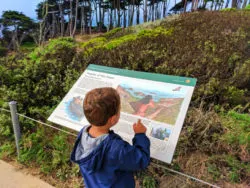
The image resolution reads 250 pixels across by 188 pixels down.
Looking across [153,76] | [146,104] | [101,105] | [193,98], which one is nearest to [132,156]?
[101,105]

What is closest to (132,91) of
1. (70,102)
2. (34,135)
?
(70,102)

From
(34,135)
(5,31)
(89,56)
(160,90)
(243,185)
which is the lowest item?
(5,31)

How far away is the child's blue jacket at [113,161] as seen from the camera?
4.31 feet

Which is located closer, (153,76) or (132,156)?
(132,156)

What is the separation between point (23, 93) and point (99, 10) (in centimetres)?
3564

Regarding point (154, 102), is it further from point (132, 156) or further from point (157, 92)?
point (132, 156)

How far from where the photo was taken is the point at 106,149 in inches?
52.1

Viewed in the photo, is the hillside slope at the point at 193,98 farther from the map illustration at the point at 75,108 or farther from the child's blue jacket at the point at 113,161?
the child's blue jacket at the point at 113,161

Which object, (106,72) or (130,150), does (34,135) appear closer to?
(106,72)

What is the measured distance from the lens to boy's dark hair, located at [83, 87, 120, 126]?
134cm

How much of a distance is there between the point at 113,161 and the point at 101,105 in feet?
1.18

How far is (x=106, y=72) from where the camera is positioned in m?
2.66

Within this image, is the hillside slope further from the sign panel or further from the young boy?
the young boy

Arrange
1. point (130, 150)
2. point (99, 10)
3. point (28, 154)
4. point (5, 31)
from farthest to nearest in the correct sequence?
point (99, 10) < point (5, 31) < point (28, 154) < point (130, 150)
